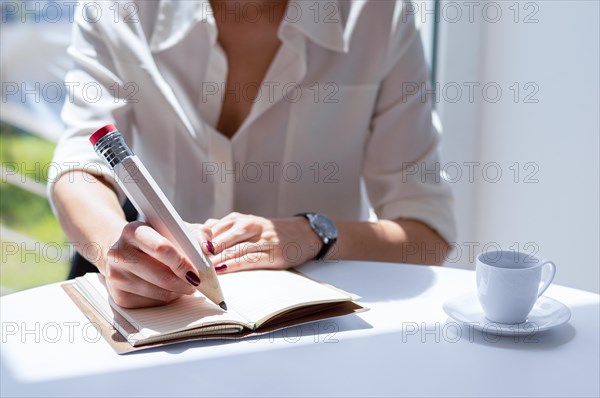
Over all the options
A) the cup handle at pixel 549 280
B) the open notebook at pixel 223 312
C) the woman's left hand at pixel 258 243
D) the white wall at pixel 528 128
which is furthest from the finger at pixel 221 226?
the white wall at pixel 528 128

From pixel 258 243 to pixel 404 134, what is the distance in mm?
529

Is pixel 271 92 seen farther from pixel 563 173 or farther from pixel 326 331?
pixel 563 173

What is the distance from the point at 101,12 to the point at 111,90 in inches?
5.8

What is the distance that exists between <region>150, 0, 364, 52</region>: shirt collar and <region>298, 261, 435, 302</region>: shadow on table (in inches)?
20.3

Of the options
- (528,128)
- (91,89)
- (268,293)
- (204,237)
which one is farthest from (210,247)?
(528,128)

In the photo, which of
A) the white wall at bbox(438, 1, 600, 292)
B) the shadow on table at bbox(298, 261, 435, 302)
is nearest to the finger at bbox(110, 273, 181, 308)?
the shadow on table at bbox(298, 261, 435, 302)

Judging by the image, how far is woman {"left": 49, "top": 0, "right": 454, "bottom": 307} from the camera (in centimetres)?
144

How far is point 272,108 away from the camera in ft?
4.96

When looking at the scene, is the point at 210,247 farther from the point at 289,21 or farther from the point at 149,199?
the point at 289,21

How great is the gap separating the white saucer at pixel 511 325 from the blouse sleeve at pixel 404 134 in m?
0.51

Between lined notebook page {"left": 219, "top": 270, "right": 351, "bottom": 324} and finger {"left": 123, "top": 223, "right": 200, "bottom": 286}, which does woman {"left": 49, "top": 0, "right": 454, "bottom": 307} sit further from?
finger {"left": 123, "top": 223, "right": 200, "bottom": 286}

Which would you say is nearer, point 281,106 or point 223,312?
point 223,312

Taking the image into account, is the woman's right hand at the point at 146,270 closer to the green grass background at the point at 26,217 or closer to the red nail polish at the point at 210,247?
the red nail polish at the point at 210,247

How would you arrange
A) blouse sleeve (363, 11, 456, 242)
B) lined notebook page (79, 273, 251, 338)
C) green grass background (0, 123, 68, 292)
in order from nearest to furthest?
lined notebook page (79, 273, 251, 338) → blouse sleeve (363, 11, 456, 242) → green grass background (0, 123, 68, 292)
